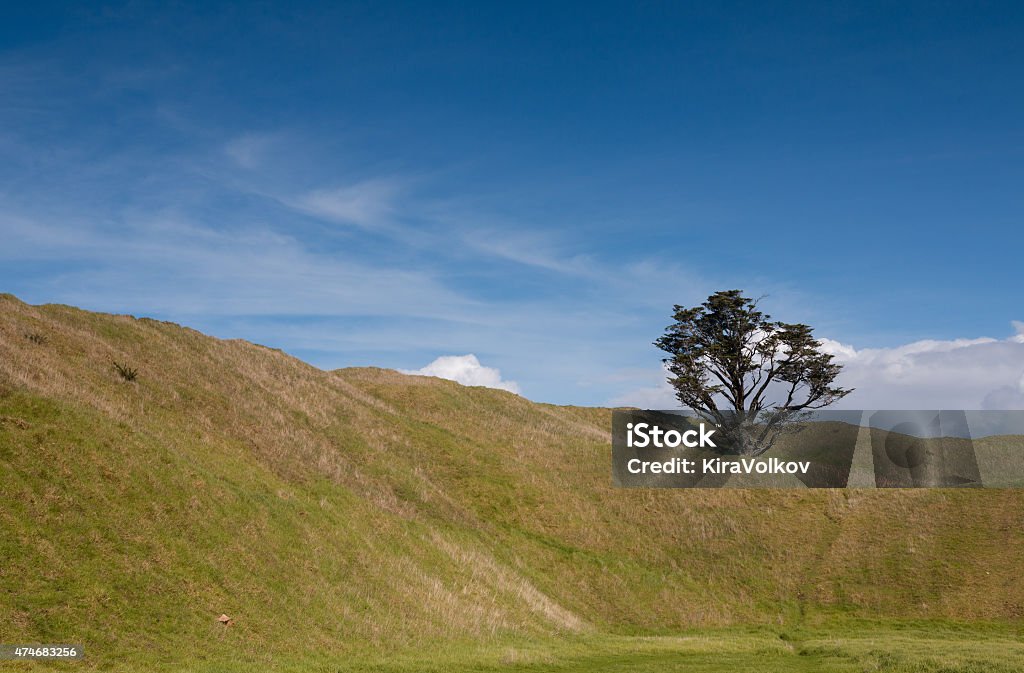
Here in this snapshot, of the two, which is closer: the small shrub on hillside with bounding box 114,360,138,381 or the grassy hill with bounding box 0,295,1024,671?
the grassy hill with bounding box 0,295,1024,671

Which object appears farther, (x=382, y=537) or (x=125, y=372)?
(x=125, y=372)

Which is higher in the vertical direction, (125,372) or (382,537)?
(125,372)

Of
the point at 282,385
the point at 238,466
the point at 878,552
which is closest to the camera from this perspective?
the point at 238,466

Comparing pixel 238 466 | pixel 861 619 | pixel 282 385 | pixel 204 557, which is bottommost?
pixel 861 619

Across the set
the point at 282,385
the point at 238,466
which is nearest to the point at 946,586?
the point at 238,466

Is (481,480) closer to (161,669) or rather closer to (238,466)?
(238,466)

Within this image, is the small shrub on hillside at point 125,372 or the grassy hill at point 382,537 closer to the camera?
the grassy hill at point 382,537

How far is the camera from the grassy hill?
24656 millimetres

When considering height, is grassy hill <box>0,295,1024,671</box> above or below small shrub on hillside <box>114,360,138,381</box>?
below

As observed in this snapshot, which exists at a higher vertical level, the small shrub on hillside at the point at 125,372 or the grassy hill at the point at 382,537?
the small shrub on hillside at the point at 125,372

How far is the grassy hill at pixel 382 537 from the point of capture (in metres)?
24.7

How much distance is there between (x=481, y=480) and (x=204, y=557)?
29254 millimetres

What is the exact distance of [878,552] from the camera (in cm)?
5319

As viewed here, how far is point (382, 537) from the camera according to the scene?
39.4m
